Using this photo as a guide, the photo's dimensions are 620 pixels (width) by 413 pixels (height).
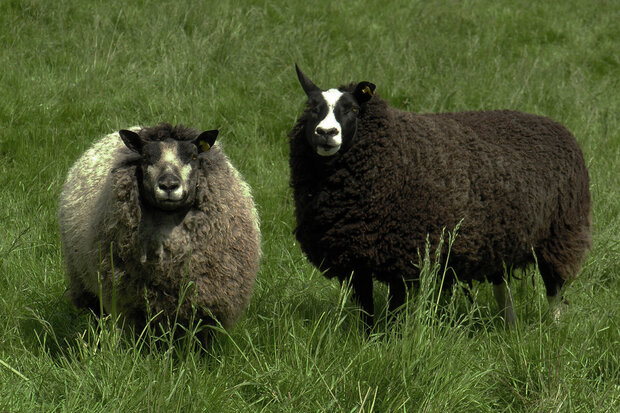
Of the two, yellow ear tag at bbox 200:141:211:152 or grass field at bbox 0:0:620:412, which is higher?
yellow ear tag at bbox 200:141:211:152

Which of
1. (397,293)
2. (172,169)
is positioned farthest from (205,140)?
(397,293)

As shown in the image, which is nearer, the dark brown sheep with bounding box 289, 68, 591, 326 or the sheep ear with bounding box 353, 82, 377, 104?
the dark brown sheep with bounding box 289, 68, 591, 326

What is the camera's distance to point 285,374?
9.27ft

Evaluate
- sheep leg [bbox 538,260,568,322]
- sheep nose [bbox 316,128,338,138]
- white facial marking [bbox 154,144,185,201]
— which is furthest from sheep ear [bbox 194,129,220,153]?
sheep leg [bbox 538,260,568,322]

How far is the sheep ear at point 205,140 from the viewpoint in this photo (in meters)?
3.52

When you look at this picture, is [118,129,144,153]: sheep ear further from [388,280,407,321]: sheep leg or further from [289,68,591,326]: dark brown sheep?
[388,280,407,321]: sheep leg

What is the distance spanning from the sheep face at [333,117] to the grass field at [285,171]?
791mm

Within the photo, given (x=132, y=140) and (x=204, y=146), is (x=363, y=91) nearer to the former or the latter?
(x=204, y=146)

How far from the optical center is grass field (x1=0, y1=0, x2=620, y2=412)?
8.95 ft

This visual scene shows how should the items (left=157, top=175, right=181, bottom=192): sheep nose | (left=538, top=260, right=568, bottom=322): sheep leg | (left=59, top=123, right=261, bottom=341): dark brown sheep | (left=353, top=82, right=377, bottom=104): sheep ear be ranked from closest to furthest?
(left=157, top=175, right=181, bottom=192): sheep nose < (left=59, top=123, right=261, bottom=341): dark brown sheep < (left=353, top=82, right=377, bottom=104): sheep ear < (left=538, top=260, right=568, bottom=322): sheep leg

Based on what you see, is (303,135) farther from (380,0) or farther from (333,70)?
(380,0)

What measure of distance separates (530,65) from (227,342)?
6.29 m

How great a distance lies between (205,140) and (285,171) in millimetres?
2276

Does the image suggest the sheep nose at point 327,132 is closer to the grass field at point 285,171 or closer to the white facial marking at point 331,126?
the white facial marking at point 331,126
